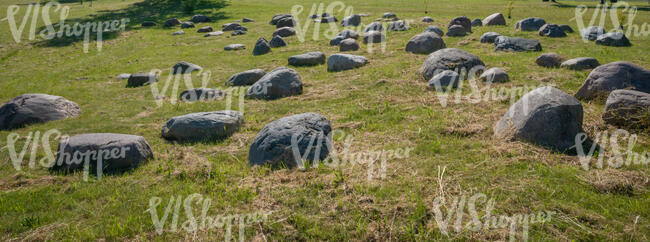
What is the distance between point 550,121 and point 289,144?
16.4ft

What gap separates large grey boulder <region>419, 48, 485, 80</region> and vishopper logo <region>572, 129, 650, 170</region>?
5205mm

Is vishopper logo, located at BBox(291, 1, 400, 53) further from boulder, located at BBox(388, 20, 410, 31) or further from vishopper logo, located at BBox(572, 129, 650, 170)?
vishopper logo, located at BBox(572, 129, 650, 170)

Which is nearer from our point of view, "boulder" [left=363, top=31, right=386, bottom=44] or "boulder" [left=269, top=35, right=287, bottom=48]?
"boulder" [left=363, top=31, right=386, bottom=44]

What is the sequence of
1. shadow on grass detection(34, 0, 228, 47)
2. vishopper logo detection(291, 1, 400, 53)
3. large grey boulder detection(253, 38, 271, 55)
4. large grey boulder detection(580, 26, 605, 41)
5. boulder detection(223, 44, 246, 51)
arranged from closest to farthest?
1. large grey boulder detection(580, 26, 605, 41)
2. vishopper logo detection(291, 1, 400, 53)
3. large grey boulder detection(253, 38, 271, 55)
4. boulder detection(223, 44, 246, 51)
5. shadow on grass detection(34, 0, 228, 47)

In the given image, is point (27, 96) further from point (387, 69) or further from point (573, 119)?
point (573, 119)

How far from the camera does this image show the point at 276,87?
11680 mm

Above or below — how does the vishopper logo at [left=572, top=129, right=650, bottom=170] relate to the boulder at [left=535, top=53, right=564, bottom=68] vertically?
below

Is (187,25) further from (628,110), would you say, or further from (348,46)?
(628,110)

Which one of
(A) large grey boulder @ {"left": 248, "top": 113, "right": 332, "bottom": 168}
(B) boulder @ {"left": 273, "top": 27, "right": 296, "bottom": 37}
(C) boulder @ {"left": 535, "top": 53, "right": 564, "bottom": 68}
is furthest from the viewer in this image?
(B) boulder @ {"left": 273, "top": 27, "right": 296, "bottom": 37}

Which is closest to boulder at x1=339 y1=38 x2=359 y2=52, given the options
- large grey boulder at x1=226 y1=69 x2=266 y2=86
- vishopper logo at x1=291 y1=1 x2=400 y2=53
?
vishopper logo at x1=291 y1=1 x2=400 y2=53

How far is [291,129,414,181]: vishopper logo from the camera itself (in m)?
6.77

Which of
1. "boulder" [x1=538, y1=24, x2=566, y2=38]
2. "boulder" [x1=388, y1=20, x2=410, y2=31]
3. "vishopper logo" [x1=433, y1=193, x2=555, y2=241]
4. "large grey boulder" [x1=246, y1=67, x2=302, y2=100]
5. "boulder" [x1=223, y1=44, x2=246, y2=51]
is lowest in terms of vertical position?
"vishopper logo" [x1=433, y1=193, x2=555, y2=241]

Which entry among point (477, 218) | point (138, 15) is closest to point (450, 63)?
point (477, 218)

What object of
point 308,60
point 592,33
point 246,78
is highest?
point 592,33
